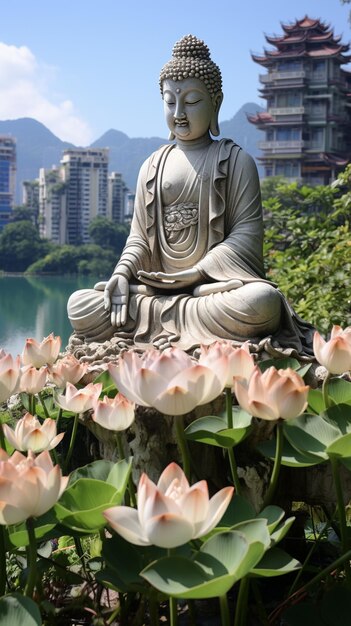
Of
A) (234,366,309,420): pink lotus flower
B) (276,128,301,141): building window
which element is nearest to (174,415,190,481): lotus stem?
(234,366,309,420): pink lotus flower

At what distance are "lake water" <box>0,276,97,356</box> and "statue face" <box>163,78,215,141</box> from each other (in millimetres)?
7533

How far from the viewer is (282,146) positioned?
32.2 meters

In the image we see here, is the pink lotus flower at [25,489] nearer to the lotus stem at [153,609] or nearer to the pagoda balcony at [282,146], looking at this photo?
the lotus stem at [153,609]

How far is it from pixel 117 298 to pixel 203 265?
38 cm

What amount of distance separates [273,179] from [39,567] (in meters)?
27.9

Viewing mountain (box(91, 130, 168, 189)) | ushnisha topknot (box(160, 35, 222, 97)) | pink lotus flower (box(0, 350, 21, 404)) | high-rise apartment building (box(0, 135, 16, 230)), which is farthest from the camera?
mountain (box(91, 130, 168, 189))

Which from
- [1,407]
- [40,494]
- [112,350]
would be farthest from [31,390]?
[1,407]

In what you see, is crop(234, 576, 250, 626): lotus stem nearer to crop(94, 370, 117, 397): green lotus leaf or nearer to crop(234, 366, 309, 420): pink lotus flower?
crop(234, 366, 309, 420): pink lotus flower

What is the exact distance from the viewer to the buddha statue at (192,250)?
306 cm

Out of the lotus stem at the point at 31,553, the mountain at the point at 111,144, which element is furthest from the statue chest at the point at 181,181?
the mountain at the point at 111,144

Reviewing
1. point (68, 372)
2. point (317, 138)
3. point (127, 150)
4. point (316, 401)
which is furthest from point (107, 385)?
point (127, 150)

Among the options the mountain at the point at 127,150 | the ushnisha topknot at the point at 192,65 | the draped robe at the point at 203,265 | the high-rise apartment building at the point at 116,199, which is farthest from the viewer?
the mountain at the point at 127,150

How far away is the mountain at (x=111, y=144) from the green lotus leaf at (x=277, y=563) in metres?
130

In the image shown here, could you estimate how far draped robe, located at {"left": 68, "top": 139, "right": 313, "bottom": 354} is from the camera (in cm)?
303
